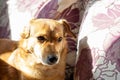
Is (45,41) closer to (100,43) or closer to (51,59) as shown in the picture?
(51,59)

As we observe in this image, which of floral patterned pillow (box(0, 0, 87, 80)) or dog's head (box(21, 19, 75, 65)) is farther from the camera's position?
floral patterned pillow (box(0, 0, 87, 80))

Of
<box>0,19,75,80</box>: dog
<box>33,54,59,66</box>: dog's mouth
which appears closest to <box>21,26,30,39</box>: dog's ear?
<box>0,19,75,80</box>: dog

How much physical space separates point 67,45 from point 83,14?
0.19 metres

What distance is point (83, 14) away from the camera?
5.45ft

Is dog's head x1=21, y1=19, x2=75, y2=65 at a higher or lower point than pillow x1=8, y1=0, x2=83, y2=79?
lower

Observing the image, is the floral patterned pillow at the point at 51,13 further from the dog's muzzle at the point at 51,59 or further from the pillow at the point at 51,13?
the dog's muzzle at the point at 51,59

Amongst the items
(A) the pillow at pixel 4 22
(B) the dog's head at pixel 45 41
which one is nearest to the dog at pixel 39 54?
(B) the dog's head at pixel 45 41

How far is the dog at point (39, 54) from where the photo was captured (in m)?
1.40

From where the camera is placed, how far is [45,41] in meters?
1.42

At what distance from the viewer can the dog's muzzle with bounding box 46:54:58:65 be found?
137cm

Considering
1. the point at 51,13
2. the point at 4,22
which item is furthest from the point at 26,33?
the point at 4,22

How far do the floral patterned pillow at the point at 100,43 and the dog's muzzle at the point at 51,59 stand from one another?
14cm

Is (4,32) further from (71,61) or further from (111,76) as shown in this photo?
(111,76)

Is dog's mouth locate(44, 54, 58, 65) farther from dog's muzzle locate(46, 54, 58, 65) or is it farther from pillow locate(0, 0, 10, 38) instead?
pillow locate(0, 0, 10, 38)
